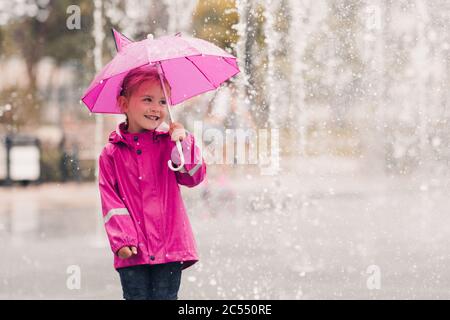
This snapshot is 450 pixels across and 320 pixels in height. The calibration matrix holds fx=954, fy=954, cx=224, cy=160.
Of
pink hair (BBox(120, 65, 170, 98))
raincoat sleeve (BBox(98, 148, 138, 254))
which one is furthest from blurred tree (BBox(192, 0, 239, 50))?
raincoat sleeve (BBox(98, 148, 138, 254))

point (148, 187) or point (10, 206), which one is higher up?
point (148, 187)

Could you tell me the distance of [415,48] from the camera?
11.4 m

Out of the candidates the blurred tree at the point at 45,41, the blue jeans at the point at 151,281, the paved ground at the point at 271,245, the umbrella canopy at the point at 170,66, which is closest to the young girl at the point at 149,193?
the blue jeans at the point at 151,281

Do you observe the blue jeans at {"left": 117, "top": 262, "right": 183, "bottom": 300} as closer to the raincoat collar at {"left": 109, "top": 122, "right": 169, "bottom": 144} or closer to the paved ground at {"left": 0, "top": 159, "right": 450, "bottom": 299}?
the raincoat collar at {"left": 109, "top": 122, "right": 169, "bottom": 144}

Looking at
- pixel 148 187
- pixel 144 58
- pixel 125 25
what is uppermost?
pixel 125 25

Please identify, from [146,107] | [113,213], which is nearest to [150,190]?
[113,213]

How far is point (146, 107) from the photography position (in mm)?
3791

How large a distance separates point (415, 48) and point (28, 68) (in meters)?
15.5

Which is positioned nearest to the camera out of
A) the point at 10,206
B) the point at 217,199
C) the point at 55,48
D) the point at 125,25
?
the point at 217,199

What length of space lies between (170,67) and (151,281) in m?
0.94

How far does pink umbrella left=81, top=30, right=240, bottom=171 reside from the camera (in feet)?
12.3
